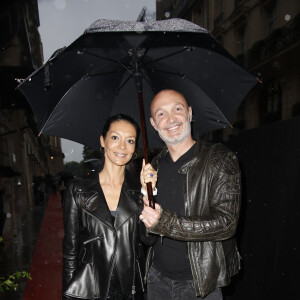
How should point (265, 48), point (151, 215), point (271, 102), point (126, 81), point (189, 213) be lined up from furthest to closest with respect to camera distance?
point (271, 102) < point (265, 48) < point (126, 81) < point (189, 213) < point (151, 215)

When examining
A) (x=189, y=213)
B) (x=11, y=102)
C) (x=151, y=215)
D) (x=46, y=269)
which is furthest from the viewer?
(x=11, y=102)

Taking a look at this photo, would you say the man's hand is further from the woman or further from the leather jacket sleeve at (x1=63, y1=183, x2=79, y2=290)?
the leather jacket sleeve at (x1=63, y1=183, x2=79, y2=290)

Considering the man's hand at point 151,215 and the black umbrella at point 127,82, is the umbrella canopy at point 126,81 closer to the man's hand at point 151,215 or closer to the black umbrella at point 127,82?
the black umbrella at point 127,82

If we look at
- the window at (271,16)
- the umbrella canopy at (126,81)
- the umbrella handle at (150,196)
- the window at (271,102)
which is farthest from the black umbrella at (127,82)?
the window at (271,16)

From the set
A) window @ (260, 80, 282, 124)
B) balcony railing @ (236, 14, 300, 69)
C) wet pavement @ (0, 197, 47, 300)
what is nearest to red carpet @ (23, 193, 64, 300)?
wet pavement @ (0, 197, 47, 300)

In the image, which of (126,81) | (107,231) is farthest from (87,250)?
(126,81)

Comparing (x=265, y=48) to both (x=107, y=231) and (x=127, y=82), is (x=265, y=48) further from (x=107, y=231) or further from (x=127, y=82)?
(x=107, y=231)

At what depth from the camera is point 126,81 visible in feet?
9.14

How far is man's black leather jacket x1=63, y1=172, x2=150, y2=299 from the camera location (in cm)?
218

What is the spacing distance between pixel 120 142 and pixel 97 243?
Result: 831mm

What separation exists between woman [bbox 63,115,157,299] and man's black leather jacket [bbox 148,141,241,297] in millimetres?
511

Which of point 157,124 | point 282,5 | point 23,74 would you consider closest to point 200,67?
point 157,124

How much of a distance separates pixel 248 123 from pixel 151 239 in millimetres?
16967

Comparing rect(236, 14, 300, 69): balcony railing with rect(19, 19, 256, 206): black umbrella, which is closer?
rect(19, 19, 256, 206): black umbrella
